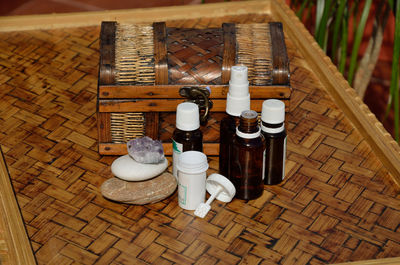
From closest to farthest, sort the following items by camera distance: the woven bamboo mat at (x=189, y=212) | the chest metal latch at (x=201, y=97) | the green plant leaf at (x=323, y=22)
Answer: the woven bamboo mat at (x=189, y=212), the chest metal latch at (x=201, y=97), the green plant leaf at (x=323, y=22)

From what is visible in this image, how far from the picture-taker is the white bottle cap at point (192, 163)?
1.13 meters

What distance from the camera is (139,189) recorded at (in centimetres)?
118

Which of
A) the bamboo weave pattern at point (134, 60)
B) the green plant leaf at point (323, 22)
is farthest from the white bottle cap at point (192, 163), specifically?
the green plant leaf at point (323, 22)

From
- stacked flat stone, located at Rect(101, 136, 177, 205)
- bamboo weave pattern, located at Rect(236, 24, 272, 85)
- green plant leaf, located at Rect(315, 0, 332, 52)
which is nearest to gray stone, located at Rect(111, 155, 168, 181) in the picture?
stacked flat stone, located at Rect(101, 136, 177, 205)

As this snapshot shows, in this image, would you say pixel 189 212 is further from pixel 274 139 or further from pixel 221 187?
pixel 274 139

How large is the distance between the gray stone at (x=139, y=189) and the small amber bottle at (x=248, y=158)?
0.42 ft

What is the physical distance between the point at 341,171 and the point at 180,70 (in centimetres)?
39

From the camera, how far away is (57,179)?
4.19 feet

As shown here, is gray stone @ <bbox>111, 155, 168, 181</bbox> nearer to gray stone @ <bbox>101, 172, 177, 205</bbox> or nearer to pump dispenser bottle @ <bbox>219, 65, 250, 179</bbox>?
gray stone @ <bbox>101, 172, 177, 205</bbox>

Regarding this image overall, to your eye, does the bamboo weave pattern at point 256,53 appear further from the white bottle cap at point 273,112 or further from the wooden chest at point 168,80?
the white bottle cap at point 273,112

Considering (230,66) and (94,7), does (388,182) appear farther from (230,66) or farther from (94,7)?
(94,7)

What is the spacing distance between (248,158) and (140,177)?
0.67 ft

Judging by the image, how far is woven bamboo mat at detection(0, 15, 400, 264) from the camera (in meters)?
1.10

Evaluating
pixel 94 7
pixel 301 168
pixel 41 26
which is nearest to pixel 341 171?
pixel 301 168
